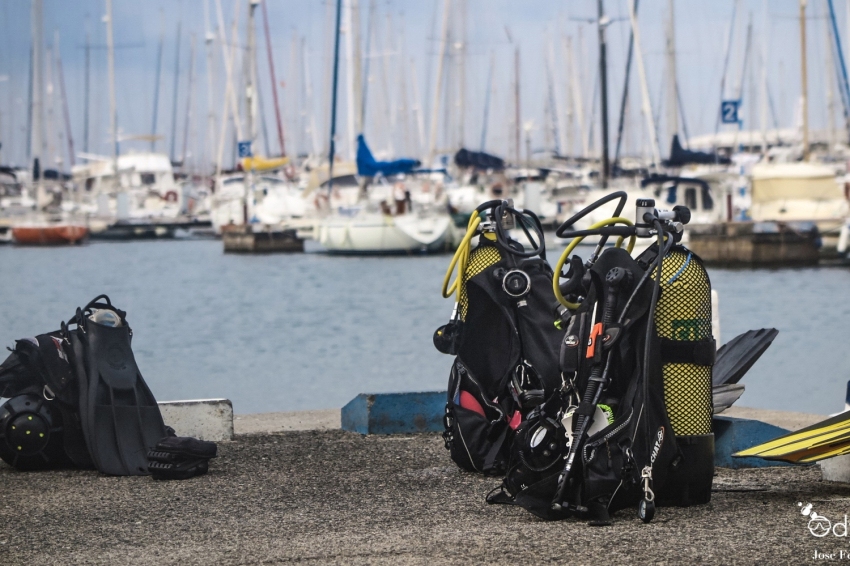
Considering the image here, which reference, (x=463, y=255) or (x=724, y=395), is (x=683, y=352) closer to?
(x=724, y=395)

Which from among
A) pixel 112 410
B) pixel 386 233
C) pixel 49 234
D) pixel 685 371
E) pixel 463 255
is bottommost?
pixel 49 234

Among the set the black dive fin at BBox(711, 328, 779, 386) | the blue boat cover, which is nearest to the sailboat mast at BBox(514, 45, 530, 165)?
the blue boat cover

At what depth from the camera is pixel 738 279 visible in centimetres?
3778

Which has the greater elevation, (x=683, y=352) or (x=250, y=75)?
(x=250, y=75)

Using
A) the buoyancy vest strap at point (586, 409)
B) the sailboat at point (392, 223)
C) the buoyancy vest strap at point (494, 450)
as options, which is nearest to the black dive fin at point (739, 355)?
the buoyancy vest strap at point (494, 450)

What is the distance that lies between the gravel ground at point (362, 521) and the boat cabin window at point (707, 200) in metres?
37.8

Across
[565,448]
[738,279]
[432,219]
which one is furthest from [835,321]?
[565,448]

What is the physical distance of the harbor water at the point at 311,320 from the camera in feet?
68.8

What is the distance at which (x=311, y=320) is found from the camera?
33.1 meters

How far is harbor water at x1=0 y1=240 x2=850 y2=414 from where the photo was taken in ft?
68.8

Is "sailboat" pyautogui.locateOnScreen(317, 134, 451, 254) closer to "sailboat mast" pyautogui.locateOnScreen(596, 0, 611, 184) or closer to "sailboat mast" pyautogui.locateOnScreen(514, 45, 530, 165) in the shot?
"sailboat mast" pyautogui.locateOnScreen(596, 0, 611, 184)

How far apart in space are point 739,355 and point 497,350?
143 cm

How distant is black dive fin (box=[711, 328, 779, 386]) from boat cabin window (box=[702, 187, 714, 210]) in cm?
3721

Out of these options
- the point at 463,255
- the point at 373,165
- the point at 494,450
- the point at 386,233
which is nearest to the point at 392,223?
the point at 386,233
